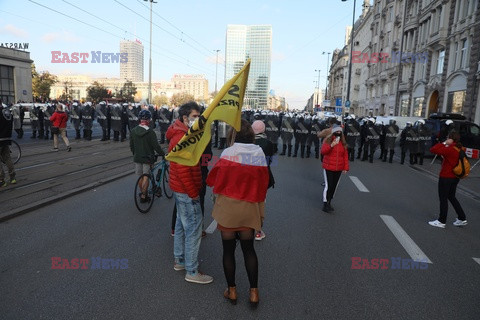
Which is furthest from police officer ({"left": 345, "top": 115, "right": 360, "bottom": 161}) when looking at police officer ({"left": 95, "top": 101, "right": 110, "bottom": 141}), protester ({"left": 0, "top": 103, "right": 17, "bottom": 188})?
protester ({"left": 0, "top": 103, "right": 17, "bottom": 188})

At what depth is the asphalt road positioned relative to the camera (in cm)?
343

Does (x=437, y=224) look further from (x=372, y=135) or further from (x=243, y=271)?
Answer: (x=372, y=135)

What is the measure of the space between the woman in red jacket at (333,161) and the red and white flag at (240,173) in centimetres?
406

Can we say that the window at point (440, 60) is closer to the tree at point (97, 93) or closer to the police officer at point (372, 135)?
the police officer at point (372, 135)

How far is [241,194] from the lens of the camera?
336 centimetres

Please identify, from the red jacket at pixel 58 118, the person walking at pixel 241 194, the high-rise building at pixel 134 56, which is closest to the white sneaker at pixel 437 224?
the person walking at pixel 241 194

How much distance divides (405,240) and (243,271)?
293 cm

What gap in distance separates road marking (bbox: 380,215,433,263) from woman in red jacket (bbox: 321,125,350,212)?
1.08 metres

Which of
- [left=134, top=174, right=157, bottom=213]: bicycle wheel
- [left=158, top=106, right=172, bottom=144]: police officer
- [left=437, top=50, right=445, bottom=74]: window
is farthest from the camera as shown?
[left=437, top=50, right=445, bottom=74]: window

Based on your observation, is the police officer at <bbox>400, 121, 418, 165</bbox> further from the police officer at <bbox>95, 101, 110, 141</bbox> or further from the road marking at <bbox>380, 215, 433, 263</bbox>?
the police officer at <bbox>95, 101, 110, 141</bbox>

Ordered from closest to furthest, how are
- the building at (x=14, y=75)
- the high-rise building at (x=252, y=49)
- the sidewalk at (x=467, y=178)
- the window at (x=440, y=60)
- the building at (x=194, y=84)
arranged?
the sidewalk at (x=467, y=178) → the window at (x=440, y=60) → the building at (x=14, y=75) → the high-rise building at (x=252, y=49) → the building at (x=194, y=84)

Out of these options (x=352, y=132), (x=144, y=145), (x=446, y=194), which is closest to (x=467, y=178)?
(x=352, y=132)

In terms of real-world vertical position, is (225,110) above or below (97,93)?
below

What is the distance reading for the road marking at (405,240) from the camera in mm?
4946
